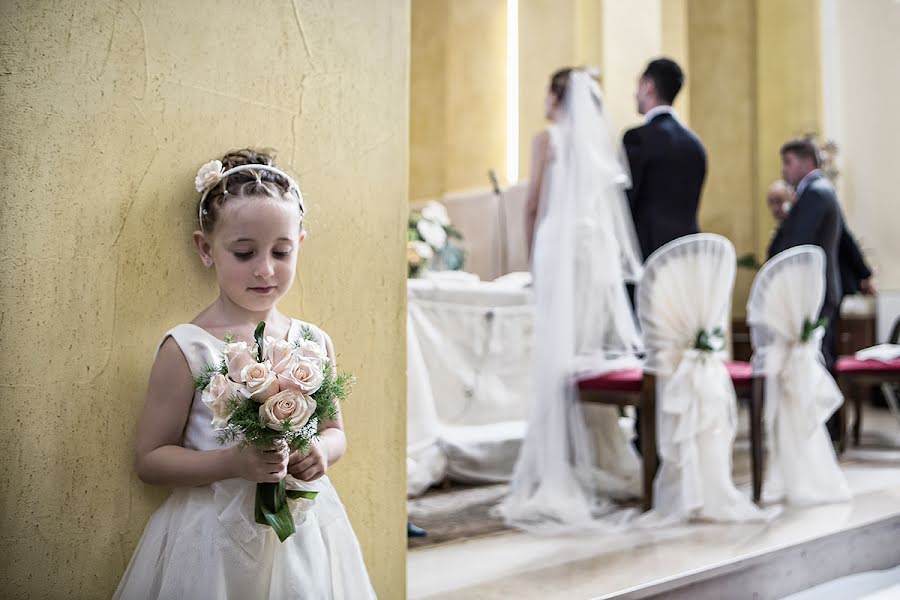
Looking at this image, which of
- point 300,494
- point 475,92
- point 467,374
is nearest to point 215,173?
point 300,494

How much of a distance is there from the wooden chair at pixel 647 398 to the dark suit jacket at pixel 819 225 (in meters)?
1.60

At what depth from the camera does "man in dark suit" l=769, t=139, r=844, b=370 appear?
489 centimetres

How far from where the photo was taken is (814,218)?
4891 millimetres

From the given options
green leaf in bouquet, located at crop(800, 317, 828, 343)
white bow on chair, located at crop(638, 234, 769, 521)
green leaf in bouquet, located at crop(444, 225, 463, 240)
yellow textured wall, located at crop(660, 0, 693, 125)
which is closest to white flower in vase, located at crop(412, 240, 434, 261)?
green leaf in bouquet, located at crop(444, 225, 463, 240)

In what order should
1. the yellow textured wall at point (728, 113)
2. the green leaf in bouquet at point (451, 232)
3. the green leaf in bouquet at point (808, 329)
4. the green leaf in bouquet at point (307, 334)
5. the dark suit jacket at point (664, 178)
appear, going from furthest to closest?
the yellow textured wall at point (728, 113)
the green leaf in bouquet at point (451, 232)
the dark suit jacket at point (664, 178)
the green leaf in bouquet at point (808, 329)
the green leaf in bouquet at point (307, 334)

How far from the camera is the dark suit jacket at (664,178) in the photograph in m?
4.00

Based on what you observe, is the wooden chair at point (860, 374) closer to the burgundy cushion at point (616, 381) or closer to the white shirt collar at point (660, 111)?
the white shirt collar at point (660, 111)

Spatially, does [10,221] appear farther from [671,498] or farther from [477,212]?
[477,212]

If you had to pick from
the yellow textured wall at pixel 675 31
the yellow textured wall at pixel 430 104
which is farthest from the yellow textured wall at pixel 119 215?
the yellow textured wall at pixel 675 31

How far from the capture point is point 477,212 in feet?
20.3

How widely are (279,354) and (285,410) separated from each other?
0.09 m

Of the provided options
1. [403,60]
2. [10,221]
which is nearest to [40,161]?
[10,221]

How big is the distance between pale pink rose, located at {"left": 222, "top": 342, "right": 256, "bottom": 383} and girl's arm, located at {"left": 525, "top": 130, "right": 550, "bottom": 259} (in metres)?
2.67

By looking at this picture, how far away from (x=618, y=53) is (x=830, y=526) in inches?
160
